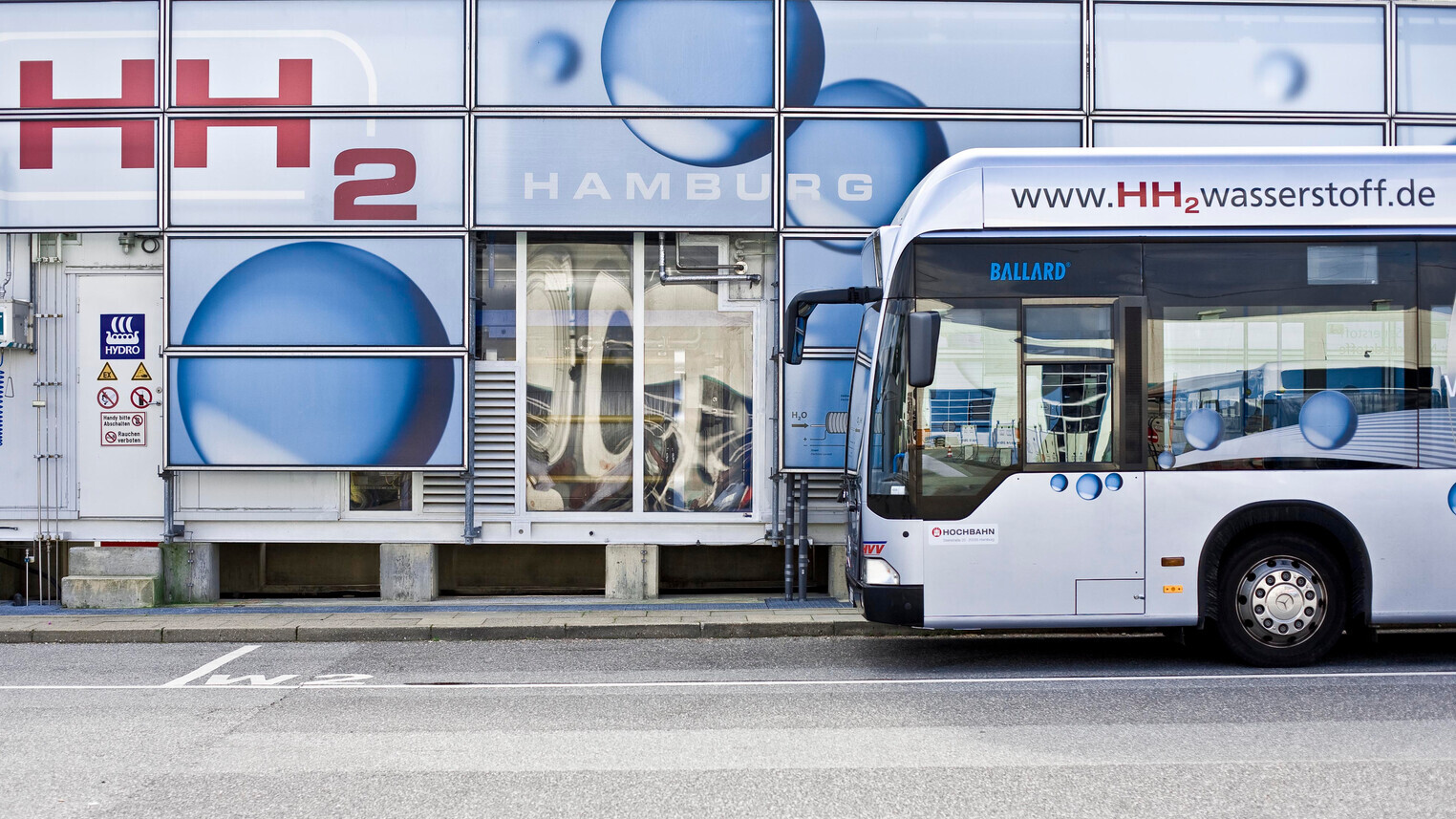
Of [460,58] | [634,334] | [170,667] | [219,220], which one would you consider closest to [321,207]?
[219,220]

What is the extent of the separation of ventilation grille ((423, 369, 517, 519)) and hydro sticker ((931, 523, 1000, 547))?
5.13m

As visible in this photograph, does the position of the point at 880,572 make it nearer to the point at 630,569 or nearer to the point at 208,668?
the point at 630,569

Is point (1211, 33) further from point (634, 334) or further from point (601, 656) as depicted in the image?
point (601, 656)

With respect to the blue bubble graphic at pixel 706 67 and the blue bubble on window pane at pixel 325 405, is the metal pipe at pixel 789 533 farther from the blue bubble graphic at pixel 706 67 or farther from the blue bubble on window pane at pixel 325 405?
the blue bubble on window pane at pixel 325 405

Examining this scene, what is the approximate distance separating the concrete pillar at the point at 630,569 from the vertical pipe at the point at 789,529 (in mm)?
1305

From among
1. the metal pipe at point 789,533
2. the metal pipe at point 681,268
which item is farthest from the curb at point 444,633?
the metal pipe at point 681,268

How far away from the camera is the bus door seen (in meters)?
7.36

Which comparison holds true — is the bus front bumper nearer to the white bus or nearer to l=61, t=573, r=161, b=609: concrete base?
the white bus

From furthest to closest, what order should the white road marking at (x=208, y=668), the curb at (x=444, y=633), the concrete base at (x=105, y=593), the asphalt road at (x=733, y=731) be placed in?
the concrete base at (x=105, y=593) → the curb at (x=444, y=633) → the white road marking at (x=208, y=668) → the asphalt road at (x=733, y=731)

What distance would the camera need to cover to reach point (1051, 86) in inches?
432

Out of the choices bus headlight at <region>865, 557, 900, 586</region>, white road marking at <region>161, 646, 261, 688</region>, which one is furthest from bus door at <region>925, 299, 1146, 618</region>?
white road marking at <region>161, 646, 261, 688</region>

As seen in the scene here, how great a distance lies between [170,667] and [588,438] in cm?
438

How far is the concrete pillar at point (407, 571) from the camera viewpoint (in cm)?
1096

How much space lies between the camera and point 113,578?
35.0 ft
